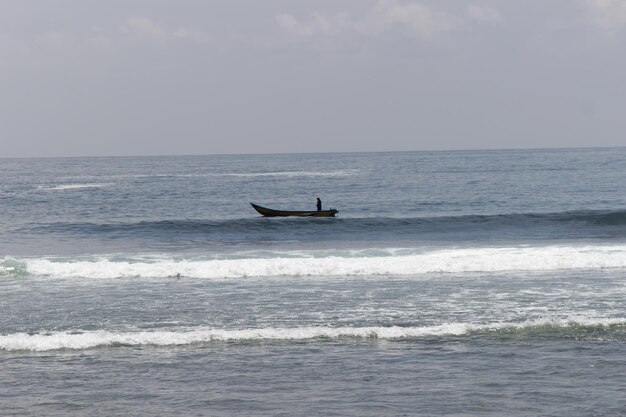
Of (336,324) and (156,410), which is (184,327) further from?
(156,410)

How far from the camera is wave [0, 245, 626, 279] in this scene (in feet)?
84.7

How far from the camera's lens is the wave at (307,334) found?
51.5ft

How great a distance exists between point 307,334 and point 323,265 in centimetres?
1045

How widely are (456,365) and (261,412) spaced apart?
3.95 m

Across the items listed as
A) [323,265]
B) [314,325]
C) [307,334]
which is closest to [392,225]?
[323,265]

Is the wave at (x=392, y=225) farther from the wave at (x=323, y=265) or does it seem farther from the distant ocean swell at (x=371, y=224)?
the wave at (x=323, y=265)

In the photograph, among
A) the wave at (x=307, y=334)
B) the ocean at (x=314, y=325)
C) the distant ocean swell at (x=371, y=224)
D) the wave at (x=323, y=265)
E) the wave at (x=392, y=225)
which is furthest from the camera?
the distant ocean swell at (x=371, y=224)

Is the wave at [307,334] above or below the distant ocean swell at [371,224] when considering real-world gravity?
above

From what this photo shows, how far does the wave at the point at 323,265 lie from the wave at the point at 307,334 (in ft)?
29.6

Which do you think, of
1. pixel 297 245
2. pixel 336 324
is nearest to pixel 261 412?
pixel 336 324

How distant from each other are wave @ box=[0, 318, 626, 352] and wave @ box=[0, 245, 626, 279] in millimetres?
9033

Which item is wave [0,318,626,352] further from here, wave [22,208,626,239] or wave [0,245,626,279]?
→ wave [22,208,626,239]

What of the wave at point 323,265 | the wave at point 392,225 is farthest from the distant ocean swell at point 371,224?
the wave at point 323,265

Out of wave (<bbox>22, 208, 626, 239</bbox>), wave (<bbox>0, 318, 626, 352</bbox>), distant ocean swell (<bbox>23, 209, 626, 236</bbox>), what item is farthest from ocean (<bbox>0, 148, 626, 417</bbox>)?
distant ocean swell (<bbox>23, 209, 626, 236</bbox>)
